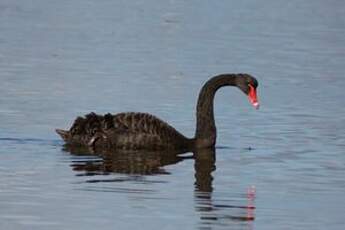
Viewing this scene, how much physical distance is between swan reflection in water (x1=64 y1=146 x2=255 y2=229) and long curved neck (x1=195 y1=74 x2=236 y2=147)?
0.11 metres

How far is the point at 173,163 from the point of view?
1279 cm

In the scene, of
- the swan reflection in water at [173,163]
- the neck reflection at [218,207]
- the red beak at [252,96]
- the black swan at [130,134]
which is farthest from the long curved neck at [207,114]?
the neck reflection at [218,207]

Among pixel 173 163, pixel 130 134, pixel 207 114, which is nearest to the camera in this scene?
pixel 173 163

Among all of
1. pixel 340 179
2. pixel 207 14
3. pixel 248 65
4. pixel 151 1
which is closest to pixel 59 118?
pixel 340 179

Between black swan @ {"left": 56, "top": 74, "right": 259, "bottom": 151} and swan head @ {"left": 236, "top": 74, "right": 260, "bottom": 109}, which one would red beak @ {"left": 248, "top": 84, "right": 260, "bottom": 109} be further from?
black swan @ {"left": 56, "top": 74, "right": 259, "bottom": 151}

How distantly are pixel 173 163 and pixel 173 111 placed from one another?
2.59 meters

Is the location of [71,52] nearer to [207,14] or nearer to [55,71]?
[55,71]

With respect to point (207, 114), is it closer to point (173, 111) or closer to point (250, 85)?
point (250, 85)

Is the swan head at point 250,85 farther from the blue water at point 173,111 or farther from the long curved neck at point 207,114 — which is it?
the blue water at point 173,111

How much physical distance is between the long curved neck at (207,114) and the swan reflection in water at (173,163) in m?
0.11

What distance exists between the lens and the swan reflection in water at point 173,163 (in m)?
9.99

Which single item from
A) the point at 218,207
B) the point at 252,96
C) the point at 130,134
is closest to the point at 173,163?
the point at 130,134

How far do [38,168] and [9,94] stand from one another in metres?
4.05

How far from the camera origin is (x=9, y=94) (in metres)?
15.8
